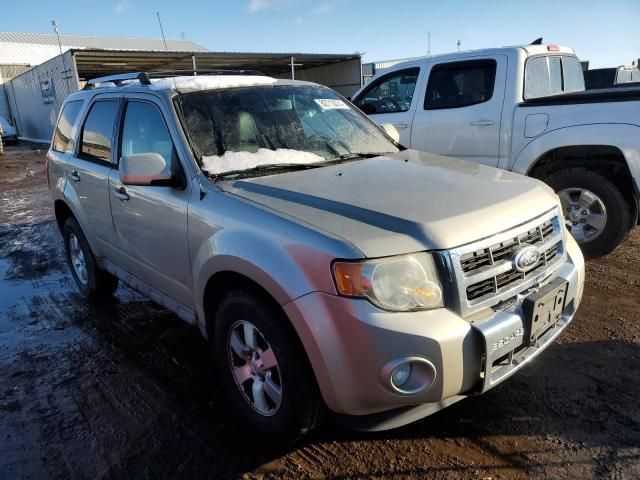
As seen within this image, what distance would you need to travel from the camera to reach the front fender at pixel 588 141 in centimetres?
440

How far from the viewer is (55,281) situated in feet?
17.7

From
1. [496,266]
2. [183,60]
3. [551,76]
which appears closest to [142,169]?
[496,266]

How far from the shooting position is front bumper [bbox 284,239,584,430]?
204cm

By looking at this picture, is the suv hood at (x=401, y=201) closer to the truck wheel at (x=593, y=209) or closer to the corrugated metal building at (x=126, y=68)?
the truck wheel at (x=593, y=209)

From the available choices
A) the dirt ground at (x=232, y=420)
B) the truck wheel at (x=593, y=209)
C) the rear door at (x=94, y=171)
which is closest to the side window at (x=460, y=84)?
the truck wheel at (x=593, y=209)

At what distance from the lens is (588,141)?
4.68 m

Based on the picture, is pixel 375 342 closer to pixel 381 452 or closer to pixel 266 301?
pixel 266 301

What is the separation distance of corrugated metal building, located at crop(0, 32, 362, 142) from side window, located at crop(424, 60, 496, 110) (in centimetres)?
814

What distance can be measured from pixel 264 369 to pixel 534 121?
13.0ft

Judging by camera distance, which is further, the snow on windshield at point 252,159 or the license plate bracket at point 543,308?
the snow on windshield at point 252,159

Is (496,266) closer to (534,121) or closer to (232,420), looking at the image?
(232,420)

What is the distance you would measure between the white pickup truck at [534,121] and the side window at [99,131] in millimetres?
3463

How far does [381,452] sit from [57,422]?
1863 millimetres

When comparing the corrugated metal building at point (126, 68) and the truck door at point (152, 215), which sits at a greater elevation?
the corrugated metal building at point (126, 68)
